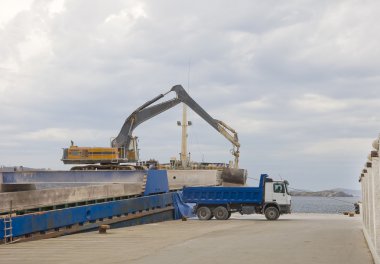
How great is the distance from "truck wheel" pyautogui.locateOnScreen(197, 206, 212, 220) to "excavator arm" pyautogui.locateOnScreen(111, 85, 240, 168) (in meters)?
16.0

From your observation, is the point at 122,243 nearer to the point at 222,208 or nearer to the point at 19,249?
the point at 19,249

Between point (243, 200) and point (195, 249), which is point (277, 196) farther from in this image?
point (195, 249)

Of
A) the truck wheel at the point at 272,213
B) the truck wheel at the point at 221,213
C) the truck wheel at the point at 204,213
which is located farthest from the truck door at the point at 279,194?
the truck wheel at the point at 204,213

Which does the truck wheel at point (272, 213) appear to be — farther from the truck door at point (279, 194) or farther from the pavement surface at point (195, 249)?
the pavement surface at point (195, 249)

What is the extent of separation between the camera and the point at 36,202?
2266 cm

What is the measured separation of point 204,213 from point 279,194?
5.01 meters

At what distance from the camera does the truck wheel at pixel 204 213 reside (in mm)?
36969

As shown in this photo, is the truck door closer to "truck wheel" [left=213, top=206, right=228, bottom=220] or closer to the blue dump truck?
the blue dump truck

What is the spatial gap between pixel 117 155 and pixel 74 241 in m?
23.5

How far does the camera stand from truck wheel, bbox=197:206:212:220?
121 feet

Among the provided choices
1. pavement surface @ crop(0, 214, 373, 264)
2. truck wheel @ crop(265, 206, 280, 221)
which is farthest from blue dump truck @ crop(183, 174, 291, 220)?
pavement surface @ crop(0, 214, 373, 264)

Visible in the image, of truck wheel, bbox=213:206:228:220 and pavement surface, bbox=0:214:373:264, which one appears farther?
truck wheel, bbox=213:206:228:220

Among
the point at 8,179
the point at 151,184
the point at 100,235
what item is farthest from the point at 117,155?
the point at 100,235

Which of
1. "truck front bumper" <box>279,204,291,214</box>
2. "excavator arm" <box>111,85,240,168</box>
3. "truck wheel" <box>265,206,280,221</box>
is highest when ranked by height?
"excavator arm" <box>111,85,240,168</box>
